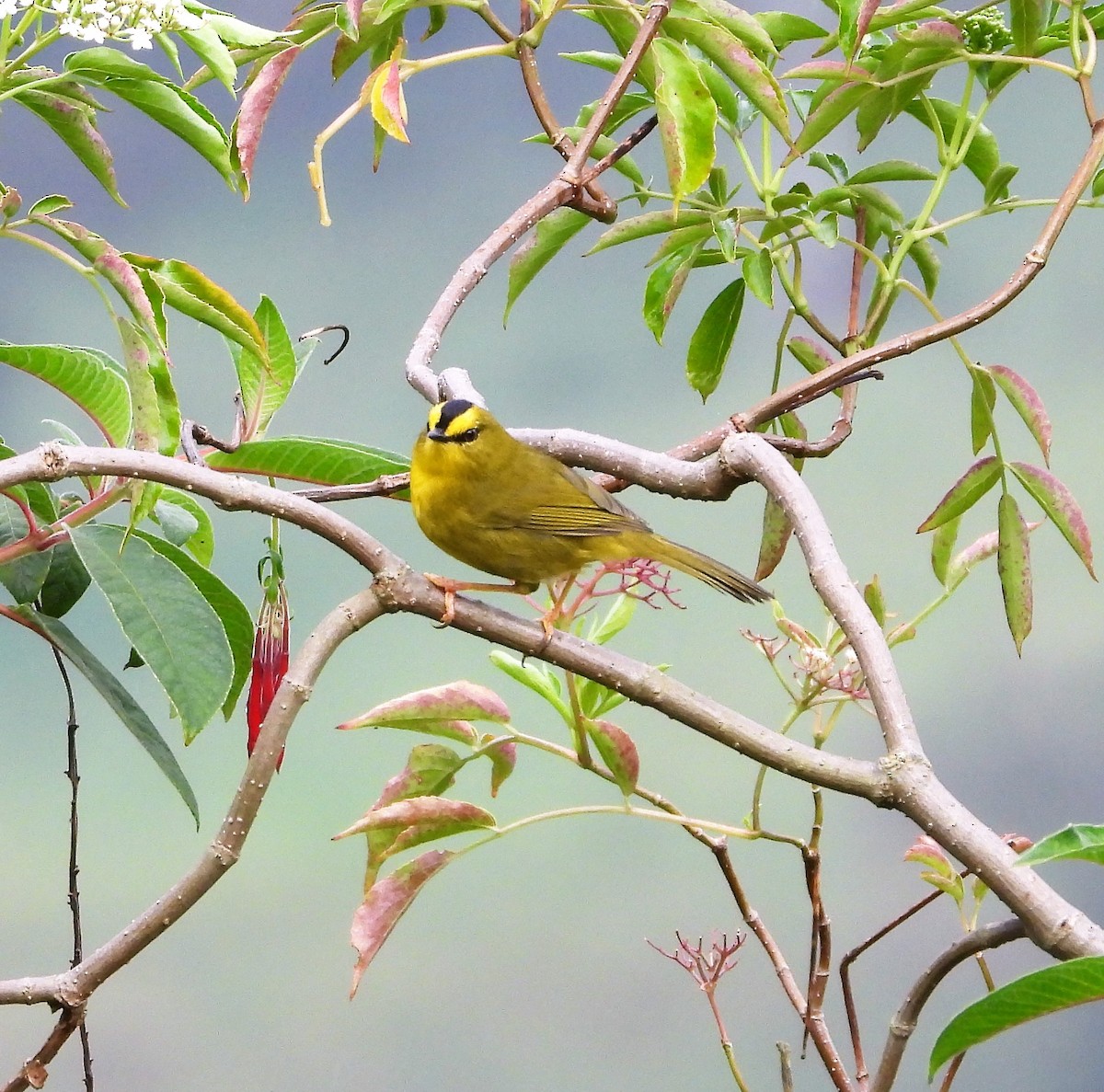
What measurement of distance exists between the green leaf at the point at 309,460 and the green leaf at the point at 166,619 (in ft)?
0.38

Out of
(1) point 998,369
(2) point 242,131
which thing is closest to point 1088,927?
(1) point 998,369

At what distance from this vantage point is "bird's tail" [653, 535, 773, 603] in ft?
4.14

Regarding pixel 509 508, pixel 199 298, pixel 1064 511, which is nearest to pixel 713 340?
pixel 509 508

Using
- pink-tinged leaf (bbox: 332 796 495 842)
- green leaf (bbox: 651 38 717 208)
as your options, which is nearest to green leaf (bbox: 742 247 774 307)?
green leaf (bbox: 651 38 717 208)

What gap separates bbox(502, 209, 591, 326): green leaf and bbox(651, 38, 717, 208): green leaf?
0.36 metres

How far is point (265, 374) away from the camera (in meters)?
1.24

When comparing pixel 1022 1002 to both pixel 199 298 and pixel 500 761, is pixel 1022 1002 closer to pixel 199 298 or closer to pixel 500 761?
pixel 500 761

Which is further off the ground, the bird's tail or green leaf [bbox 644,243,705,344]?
green leaf [bbox 644,243,705,344]

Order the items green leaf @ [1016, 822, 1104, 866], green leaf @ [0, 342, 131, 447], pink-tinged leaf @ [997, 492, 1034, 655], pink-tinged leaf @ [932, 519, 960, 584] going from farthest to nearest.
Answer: pink-tinged leaf @ [932, 519, 960, 584] < pink-tinged leaf @ [997, 492, 1034, 655] < green leaf @ [0, 342, 131, 447] < green leaf @ [1016, 822, 1104, 866]

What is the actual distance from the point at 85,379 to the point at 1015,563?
0.87 metres

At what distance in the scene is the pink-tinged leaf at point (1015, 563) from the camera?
1285mm

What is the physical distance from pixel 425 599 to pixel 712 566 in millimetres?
386

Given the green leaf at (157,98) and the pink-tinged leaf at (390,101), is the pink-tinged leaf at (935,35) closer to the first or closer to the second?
the pink-tinged leaf at (390,101)

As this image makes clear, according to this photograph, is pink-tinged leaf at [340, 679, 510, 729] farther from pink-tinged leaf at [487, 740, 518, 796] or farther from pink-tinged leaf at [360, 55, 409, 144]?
pink-tinged leaf at [360, 55, 409, 144]
